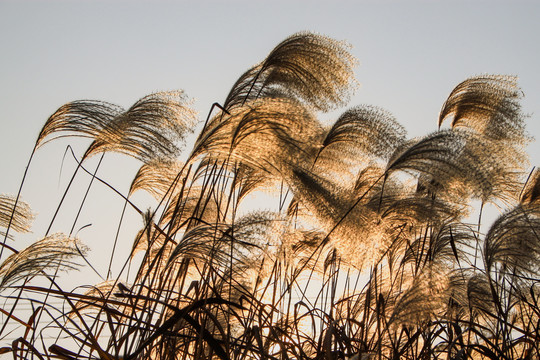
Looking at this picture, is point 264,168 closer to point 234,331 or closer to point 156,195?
point 234,331

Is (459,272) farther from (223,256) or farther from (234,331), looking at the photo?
(223,256)

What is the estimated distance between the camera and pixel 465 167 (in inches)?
101

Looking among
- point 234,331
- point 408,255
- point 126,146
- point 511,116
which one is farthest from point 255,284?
point 511,116

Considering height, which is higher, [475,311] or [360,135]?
[360,135]

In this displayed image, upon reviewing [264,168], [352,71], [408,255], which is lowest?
[264,168]

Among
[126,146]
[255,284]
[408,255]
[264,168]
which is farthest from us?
[408,255]

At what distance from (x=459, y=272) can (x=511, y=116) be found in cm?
119

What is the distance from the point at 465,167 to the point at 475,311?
4.97 feet

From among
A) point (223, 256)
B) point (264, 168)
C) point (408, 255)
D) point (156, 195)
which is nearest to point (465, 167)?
point (264, 168)

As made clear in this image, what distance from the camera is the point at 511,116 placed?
4133 millimetres

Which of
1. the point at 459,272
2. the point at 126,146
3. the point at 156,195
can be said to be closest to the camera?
the point at 126,146

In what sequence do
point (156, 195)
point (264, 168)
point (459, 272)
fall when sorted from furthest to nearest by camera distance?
point (156, 195)
point (459, 272)
point (264, 168)

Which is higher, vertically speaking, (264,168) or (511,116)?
(511,116)

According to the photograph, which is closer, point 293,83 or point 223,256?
point 223,256
